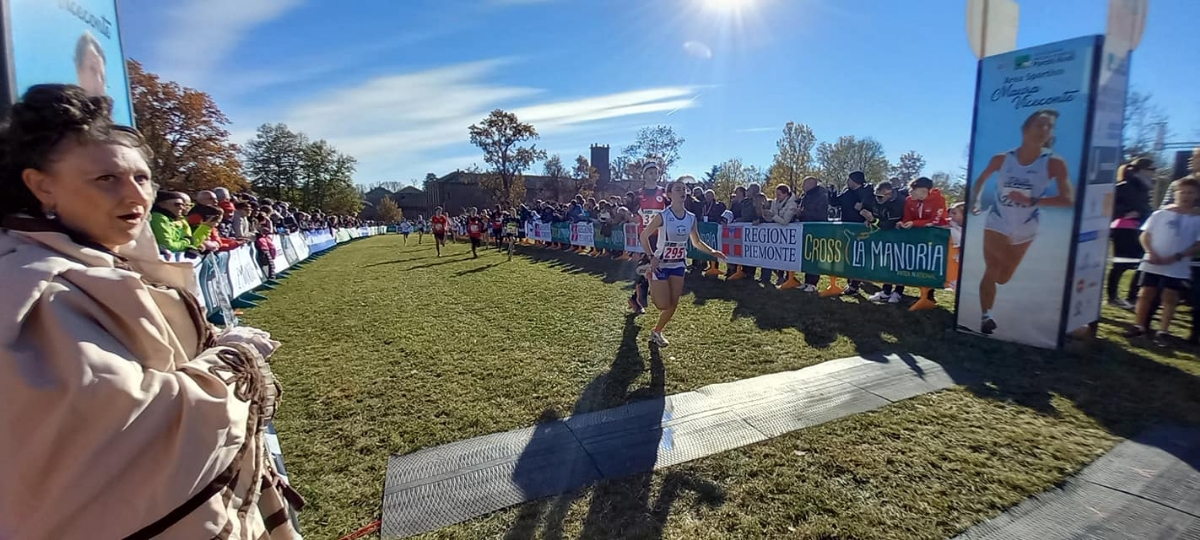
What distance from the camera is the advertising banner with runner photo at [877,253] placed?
773cm

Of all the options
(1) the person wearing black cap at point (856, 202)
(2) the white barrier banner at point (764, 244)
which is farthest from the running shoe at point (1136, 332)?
(2) the white barrier banner at point (764, 244)

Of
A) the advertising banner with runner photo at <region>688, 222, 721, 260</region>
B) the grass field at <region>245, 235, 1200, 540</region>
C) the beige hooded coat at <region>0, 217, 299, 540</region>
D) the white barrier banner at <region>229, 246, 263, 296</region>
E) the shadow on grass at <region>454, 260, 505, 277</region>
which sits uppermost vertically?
the beige hooded coat at <region>0, 217, 299, 540</region>

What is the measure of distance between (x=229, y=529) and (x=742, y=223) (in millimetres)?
11343

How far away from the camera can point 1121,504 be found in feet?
9.27

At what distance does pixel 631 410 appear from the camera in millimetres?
4219

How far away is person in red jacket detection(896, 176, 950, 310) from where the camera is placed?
792cm

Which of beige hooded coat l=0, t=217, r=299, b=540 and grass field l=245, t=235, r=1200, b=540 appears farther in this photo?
grass field l=245, t=235, r=1200, b=540

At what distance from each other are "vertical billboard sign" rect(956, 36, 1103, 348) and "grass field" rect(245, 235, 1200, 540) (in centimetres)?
49

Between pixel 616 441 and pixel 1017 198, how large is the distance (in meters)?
5.62

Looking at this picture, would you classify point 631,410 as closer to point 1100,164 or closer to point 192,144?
point 1100,164

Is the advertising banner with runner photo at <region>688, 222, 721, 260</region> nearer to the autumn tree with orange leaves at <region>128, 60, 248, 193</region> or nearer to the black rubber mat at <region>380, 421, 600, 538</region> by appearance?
the black rubber mat at <region>380, 421, 600, 538</region>

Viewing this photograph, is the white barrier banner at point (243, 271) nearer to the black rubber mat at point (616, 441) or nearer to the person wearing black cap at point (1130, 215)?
the black rubber mat at point (616, 441)

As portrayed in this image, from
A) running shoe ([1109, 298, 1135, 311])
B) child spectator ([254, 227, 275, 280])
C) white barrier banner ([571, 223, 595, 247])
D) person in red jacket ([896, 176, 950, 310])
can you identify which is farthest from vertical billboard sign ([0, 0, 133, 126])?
white barrier banner ([571, 223, 595, 247])

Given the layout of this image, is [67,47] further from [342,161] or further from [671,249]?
[342,161]
